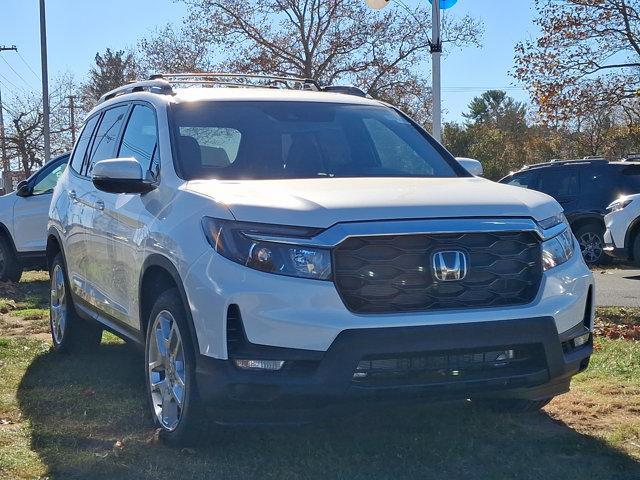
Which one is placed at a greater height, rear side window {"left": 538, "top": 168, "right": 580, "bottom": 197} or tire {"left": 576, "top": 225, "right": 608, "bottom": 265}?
rear side window {"left": 538, "top": 168, "right": 580, "bottom": 197}

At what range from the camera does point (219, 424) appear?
13.6ft

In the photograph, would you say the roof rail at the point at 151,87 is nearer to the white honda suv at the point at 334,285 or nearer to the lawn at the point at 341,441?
the white honda suv at the point at 334,285

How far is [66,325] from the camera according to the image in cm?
692

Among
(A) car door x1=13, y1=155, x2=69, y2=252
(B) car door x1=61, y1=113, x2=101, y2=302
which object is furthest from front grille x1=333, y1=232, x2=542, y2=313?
(A) car door x1=13, y1=155, x2=69, y2=252

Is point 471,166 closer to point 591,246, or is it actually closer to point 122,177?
point 122,177

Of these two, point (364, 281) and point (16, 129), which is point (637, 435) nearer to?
point (364, 281)

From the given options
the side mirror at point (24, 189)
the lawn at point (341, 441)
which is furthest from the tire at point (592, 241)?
the lawn at point (341, 441)

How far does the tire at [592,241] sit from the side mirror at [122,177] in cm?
1180

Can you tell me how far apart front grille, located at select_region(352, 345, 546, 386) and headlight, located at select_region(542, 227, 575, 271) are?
43 cm

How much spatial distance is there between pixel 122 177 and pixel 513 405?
249cm

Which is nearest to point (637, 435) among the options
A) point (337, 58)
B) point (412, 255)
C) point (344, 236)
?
point (412, 255)

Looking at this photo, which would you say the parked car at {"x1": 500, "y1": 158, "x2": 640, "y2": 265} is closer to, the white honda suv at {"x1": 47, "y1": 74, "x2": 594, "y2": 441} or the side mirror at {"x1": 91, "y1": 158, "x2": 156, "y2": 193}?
the white honda suv at {"x1": 47, "y1": 74, "x2": 594, "y2": 441}

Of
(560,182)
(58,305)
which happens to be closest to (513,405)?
(58,305)

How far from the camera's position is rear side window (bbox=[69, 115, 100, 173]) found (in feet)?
22.8
